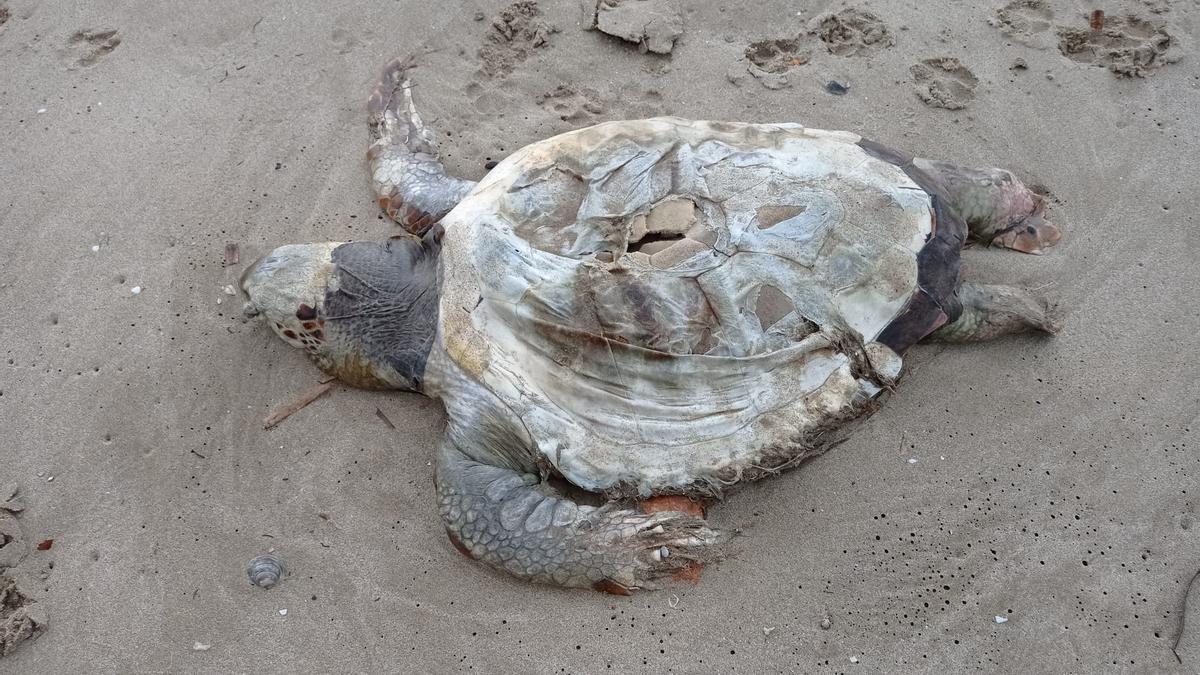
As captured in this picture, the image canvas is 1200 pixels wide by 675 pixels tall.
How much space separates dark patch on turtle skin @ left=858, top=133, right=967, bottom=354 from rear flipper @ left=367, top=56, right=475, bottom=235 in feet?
6.61

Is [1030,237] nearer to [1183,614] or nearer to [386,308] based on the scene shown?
[1183,614]

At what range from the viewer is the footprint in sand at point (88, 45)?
14.1 ft

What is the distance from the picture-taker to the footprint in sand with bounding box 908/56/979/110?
3.86m

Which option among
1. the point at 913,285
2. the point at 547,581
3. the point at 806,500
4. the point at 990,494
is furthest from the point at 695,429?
the point at 990,494

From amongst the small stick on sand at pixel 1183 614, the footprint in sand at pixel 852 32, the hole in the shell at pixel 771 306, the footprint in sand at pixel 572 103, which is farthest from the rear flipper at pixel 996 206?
the footprint in sand at pixel 572 103

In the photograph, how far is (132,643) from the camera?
2705 millimetres

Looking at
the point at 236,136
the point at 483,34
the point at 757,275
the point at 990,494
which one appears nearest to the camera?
the point at 757,275

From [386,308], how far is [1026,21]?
393cm

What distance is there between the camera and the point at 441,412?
126 inches

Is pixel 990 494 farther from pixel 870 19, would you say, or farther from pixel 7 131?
pixel 7 131

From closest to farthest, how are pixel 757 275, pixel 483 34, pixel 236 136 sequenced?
pixel 757 275, pixel 236 136, pixel 483 34

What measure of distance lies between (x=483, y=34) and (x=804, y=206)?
2.52 m

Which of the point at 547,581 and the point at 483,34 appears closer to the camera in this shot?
the point at 547,581

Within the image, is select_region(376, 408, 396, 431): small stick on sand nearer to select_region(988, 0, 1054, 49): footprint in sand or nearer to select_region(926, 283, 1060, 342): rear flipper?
select_region(926, 283, 1060, 342): rear flipper
